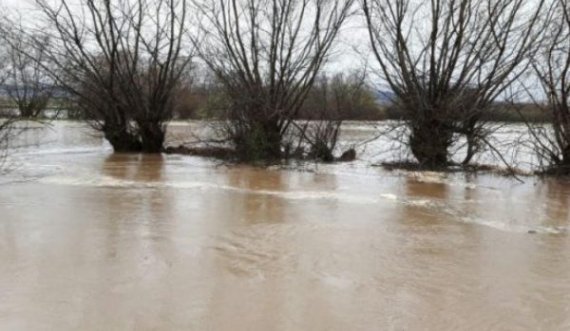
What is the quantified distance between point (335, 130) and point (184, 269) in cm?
1175

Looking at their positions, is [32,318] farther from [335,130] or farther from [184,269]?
[335,130]

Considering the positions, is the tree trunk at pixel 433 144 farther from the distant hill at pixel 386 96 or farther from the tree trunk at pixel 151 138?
the tree trunk at pixel 151 138

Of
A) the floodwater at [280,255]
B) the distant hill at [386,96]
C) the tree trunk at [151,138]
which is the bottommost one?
the floodwater at [280,255]

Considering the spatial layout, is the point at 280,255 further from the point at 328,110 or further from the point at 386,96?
the point at 328,110

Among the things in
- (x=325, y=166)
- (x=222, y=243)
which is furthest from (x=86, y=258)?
(x=325, y=166)

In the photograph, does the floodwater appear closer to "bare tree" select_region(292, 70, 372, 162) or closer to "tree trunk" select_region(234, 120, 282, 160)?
"tree trunk" select_region(234, 120, 282, 160)

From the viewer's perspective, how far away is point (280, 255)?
6992mm

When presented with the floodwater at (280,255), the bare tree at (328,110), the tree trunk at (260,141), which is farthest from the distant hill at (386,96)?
the floodwater at (280,255)

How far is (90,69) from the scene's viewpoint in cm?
1952

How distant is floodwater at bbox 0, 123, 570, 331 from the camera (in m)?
5.12

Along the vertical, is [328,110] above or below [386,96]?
below

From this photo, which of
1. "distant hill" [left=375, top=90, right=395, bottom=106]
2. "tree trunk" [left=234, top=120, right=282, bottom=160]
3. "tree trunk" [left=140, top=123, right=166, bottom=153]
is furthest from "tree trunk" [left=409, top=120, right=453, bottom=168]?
"tree trunk" [left=140, top=123, right=166, bottom=153]

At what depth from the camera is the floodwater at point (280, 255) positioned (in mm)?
5125

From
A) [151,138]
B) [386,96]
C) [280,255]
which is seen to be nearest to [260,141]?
[386,96]
